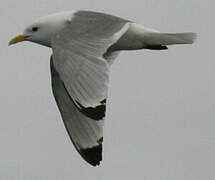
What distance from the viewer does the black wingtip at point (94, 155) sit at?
6.42m

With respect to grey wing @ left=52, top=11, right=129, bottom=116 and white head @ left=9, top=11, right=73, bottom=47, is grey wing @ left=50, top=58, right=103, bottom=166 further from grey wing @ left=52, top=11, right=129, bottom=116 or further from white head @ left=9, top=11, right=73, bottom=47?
white head @ left=9, top=11, right=73, bottom=47

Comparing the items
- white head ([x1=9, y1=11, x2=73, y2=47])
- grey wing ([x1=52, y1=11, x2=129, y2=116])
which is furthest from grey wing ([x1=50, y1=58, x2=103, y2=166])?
white head ([x1=9, y1=11, x2=73, y2=47])

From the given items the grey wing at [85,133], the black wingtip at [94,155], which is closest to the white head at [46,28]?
the grey wing at [85,133]

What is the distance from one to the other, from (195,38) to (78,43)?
1479mm

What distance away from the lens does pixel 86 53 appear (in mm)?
6652

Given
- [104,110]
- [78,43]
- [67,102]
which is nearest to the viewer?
[104,110]

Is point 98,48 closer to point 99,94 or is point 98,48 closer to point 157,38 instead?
point 99,94

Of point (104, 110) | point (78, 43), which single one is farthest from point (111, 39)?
point (104, 110)

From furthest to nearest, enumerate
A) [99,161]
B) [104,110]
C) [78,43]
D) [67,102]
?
[67,102] → [78,43] → [99,161] → [104,110]

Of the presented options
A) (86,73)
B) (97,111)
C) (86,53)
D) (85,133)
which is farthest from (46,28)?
(97,111)

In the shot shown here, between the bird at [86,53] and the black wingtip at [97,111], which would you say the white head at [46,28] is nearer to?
the bird at [86,53]

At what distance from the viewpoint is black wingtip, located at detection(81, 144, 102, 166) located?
6.42 meters

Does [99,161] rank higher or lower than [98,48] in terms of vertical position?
lower

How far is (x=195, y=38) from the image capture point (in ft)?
26.3
